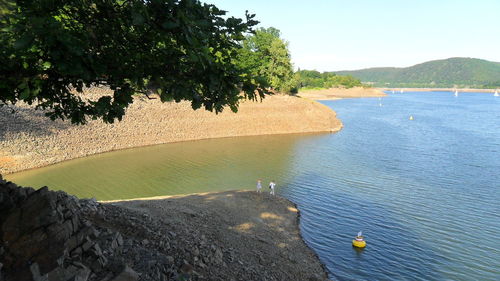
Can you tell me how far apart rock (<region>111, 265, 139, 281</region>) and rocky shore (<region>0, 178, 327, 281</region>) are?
1 cm

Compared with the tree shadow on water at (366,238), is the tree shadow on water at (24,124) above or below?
above

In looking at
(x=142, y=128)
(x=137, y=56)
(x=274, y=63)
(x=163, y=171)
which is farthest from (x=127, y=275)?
(x=274, y=63)

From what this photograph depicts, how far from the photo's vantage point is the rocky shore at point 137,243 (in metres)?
8.55

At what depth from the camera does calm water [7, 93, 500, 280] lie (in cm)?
2134

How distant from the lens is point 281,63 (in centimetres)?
8350

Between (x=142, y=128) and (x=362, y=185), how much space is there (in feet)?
112

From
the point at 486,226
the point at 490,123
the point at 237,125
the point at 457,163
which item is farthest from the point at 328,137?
the point at 490,123

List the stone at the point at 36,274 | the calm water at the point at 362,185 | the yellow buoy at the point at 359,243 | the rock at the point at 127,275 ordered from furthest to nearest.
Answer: the yellow buoy at the point at 359,243
the calm water at the point at 362,185
the rock at the point at 127,275
the stone at the point at 36,274

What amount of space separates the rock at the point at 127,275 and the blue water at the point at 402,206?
44.3 ft

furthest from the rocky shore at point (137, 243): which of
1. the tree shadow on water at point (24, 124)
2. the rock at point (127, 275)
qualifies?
the tree shadow on water at point (24, 124)

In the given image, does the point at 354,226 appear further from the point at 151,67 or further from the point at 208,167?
the point at 151,67

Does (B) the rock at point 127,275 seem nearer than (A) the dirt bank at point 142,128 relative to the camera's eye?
Yes

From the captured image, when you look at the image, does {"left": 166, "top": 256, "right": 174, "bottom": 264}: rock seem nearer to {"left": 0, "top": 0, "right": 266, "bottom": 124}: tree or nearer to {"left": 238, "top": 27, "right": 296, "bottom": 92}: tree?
{"left": 0, "top": 0, "right": 266, "bottom": 124}: tree

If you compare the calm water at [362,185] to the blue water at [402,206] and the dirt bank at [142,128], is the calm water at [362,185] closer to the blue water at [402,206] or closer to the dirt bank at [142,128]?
the blue water at [402,206]
